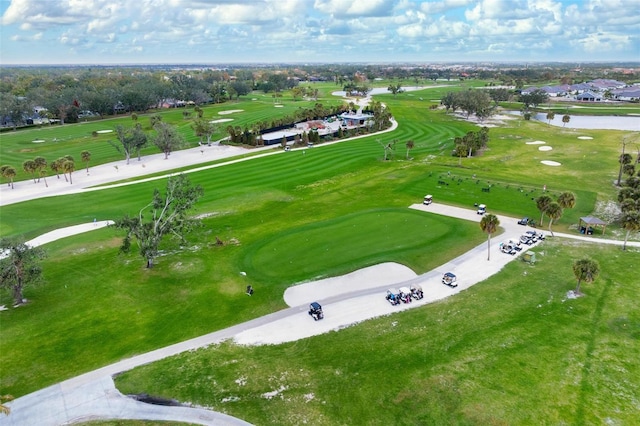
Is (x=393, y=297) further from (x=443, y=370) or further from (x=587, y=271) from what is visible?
(x=587, y=271)

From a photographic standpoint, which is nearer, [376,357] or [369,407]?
[369,407]

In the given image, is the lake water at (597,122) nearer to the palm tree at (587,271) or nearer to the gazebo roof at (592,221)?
the gazebo roof at (592,221)

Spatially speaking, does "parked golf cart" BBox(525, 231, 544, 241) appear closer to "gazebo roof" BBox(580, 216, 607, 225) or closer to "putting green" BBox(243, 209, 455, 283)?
"gazebo roof" BBox(580, 216, 607, 225)

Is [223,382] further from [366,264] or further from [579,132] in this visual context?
[579,132]

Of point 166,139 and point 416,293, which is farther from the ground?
point 166,139

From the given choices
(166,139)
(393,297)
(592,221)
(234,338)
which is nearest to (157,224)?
(234,338)

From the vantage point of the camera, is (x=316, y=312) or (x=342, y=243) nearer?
(x=316, y=312)

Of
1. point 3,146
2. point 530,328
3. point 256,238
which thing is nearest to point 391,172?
point 256,238
